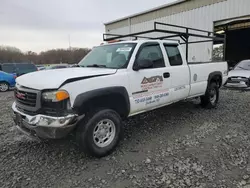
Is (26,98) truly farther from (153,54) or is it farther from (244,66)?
(244,66)

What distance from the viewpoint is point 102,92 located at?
3.13 m

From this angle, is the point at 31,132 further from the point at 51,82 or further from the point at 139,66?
the point at 139,66

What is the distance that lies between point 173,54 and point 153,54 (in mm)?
717

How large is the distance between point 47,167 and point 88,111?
105 cm

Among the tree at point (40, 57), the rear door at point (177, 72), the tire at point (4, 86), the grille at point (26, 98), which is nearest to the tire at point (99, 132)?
the grille at point (26, 98)

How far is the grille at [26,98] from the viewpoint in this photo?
117 inches

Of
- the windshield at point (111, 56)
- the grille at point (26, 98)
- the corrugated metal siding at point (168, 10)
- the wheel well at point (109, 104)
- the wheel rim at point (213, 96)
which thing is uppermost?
the corrugated metal siding at point (168, 10)

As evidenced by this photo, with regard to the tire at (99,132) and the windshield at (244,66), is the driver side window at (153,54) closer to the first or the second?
the tire at (99,132)

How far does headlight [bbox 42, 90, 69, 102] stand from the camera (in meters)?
2.77

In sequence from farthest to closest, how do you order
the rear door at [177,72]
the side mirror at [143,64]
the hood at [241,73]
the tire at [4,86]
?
the tire at [4,86], the hood at [241,73], the rear door at [177,72], the side mirror at [143,64]

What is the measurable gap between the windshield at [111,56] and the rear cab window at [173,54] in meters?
1.01

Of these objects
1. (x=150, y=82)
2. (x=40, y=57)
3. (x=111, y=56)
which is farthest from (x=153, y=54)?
(x=40, y=57)

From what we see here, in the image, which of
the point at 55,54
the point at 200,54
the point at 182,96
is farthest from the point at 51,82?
the point at 55,54

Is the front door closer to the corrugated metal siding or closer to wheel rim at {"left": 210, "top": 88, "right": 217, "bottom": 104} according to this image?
wheel rim at {"left": 210, "top": 88, "right": 217, "bottom": 104}
